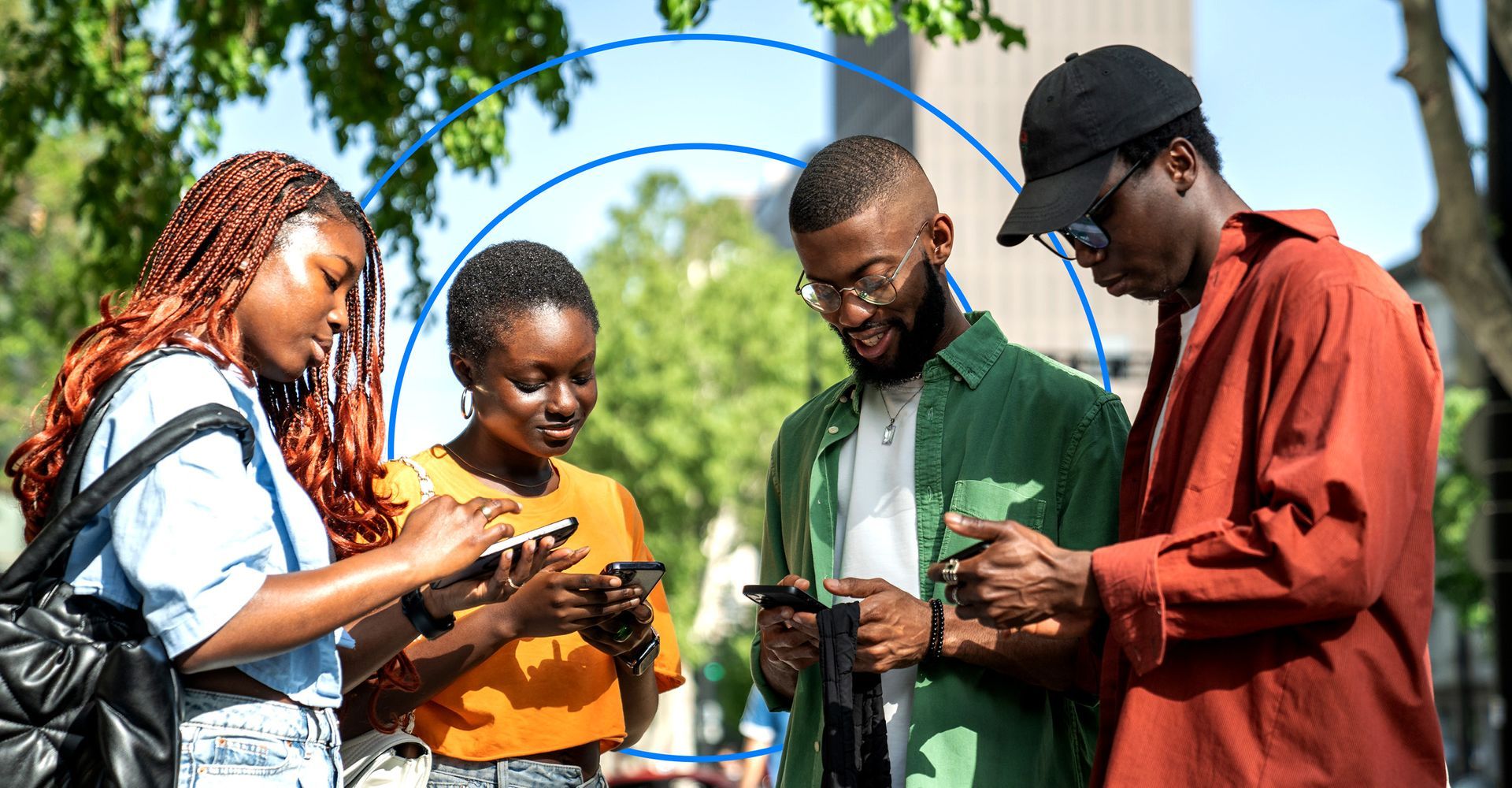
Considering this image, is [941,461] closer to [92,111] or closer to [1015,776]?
[1015,776]

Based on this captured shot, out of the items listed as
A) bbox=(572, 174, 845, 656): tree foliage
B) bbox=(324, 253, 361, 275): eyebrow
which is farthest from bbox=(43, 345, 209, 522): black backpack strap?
bbox=(572, 174, 845, 656): tree foliage

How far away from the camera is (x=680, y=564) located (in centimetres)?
3281

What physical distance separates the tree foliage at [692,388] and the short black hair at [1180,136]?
2740cm

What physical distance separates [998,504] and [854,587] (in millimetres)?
416

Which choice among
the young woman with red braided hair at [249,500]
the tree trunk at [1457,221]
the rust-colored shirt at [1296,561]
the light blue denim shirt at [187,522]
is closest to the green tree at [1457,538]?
the tree trunk at [1457,221]

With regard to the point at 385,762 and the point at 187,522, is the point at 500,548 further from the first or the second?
the point at 187,522

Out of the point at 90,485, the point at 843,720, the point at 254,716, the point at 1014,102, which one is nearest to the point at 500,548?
the point at 254,716

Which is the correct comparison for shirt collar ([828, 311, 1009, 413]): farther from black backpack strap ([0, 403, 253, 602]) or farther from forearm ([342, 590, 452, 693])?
black backpack strap ([0, 403, 253, 602])

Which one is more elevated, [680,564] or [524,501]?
[524,501]

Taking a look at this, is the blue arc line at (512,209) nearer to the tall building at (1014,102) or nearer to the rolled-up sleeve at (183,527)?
the rolled-up sleeve at (183,527)

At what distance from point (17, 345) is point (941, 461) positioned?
18610 millimetres

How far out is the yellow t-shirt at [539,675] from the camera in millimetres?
3428

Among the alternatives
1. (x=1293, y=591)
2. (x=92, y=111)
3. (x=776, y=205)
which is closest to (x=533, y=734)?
(x=1293, y=591)

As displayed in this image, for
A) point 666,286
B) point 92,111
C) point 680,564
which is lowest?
point 680,564
